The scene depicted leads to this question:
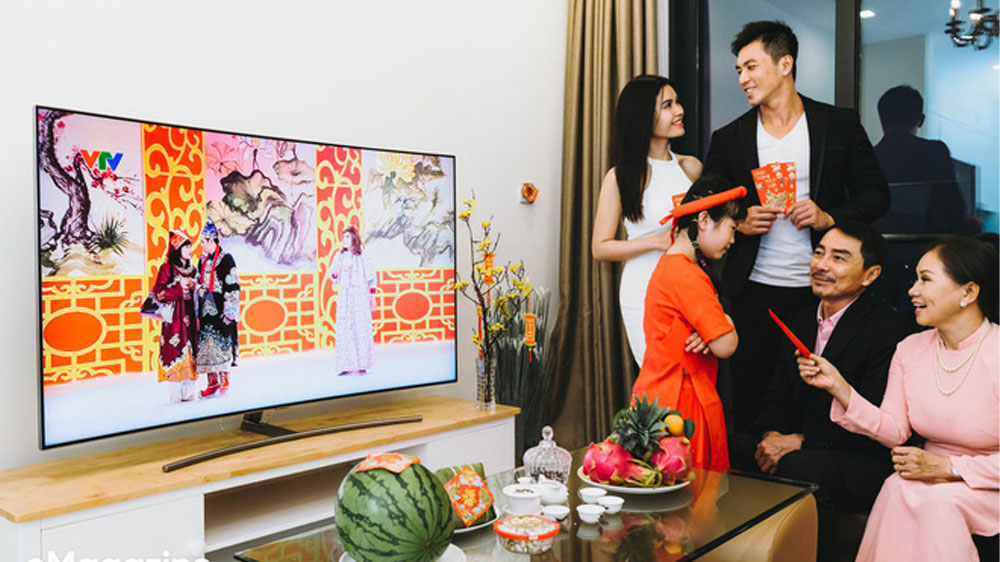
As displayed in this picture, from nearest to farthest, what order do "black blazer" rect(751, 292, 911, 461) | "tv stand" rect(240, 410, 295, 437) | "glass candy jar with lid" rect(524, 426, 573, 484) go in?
"glass candy jar with lid" rect(524, 426, 573, 484) < "black blazer" rect(751, 292, 911, 461) < "tv stand" rect(240, 410, 295, 437)

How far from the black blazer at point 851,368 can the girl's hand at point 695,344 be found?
1.29ft

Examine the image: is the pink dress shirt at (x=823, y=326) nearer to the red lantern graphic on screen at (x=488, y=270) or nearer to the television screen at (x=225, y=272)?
the red lantern graphic on screen at (x=488, y=270)

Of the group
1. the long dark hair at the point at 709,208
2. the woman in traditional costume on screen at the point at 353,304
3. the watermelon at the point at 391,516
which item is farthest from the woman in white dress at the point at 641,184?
the watermelon at the point at 391,516

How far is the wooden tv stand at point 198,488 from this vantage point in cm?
189

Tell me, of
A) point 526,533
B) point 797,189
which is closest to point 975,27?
point 797,189

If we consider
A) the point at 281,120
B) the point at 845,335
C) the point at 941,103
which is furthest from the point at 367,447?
the point at 941,103

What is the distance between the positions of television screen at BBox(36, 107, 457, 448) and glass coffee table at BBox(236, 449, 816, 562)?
76 centimetres

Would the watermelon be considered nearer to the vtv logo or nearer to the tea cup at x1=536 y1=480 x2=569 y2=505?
the tea cup at x1=536 y1=480 x2=569 y2=505

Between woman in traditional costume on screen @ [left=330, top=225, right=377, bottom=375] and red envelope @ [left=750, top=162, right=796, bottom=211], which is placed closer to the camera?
woman in traditional costume on screen @ [left=330, top=225, right=377, bottom=375]

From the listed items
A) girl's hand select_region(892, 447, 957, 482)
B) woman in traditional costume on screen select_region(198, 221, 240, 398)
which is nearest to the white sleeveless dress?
girl's hand select_region(892, 447, 957, 482)

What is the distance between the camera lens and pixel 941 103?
3082 mm

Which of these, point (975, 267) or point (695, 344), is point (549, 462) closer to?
point (695, 344)

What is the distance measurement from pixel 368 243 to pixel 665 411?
49.9 inches

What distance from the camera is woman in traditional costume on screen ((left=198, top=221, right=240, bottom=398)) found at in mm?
2359
